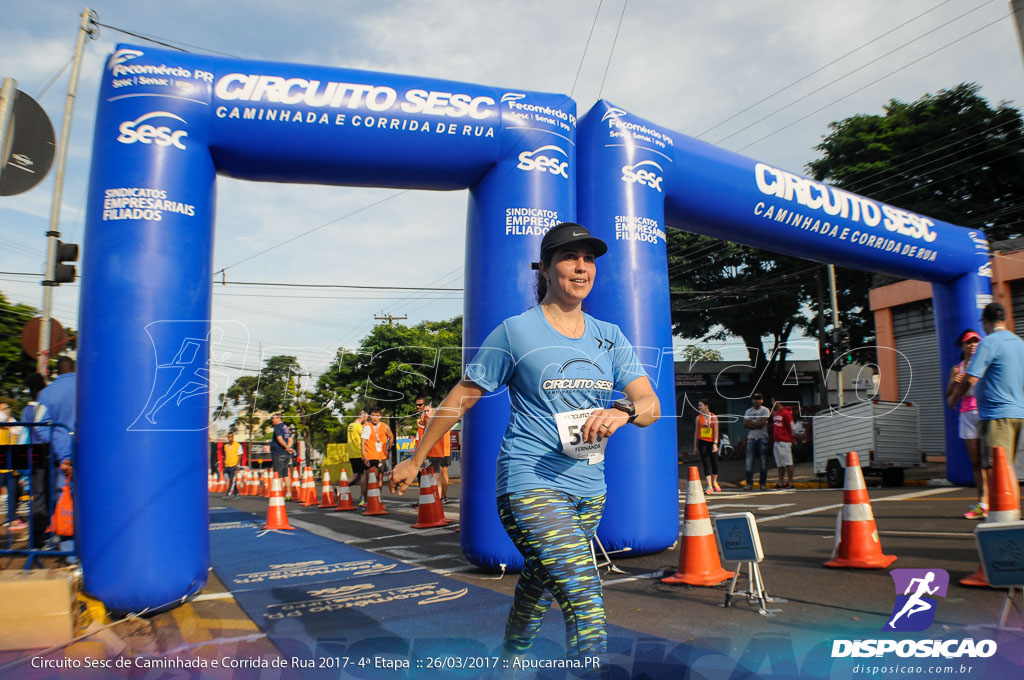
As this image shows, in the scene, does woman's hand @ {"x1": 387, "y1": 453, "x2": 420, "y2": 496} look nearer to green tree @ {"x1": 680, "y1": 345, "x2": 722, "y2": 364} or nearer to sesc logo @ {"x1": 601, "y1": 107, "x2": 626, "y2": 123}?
sesc logo @ {"x1": 601, "y1": 107, "x2": 626, "y2": 123}

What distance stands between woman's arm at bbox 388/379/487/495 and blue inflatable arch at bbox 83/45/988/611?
2896mm

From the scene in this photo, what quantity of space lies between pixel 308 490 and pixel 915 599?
12.8m

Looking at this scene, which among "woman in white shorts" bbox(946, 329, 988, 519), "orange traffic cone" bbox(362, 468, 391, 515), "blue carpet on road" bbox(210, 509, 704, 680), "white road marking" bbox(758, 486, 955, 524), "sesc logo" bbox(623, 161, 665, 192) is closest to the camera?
"blue carpet on road" bbox(210, 509, 704, 680)

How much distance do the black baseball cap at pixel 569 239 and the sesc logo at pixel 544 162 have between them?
3.30 meters

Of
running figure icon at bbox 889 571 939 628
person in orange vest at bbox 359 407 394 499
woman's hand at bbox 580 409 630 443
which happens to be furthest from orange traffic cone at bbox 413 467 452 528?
woman's hand at bbox 580 409 630 443

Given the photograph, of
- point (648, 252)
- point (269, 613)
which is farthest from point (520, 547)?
point (648, 252)

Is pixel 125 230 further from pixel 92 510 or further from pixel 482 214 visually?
pixel 482 214

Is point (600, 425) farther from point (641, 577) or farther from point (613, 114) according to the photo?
point (613, 114)

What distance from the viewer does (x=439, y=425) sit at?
2721 millimetres

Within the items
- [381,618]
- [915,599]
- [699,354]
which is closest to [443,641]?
[381,618]

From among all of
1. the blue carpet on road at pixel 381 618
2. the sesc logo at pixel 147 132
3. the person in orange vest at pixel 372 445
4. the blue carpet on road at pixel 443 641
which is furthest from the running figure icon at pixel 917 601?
the person in orange vest at pixel 372 445

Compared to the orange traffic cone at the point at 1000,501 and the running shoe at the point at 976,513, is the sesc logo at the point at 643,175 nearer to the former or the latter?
the orange traffic cone at the point at 1000,501

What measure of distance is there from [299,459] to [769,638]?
1364cm

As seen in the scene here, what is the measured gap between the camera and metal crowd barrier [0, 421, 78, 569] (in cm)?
489
